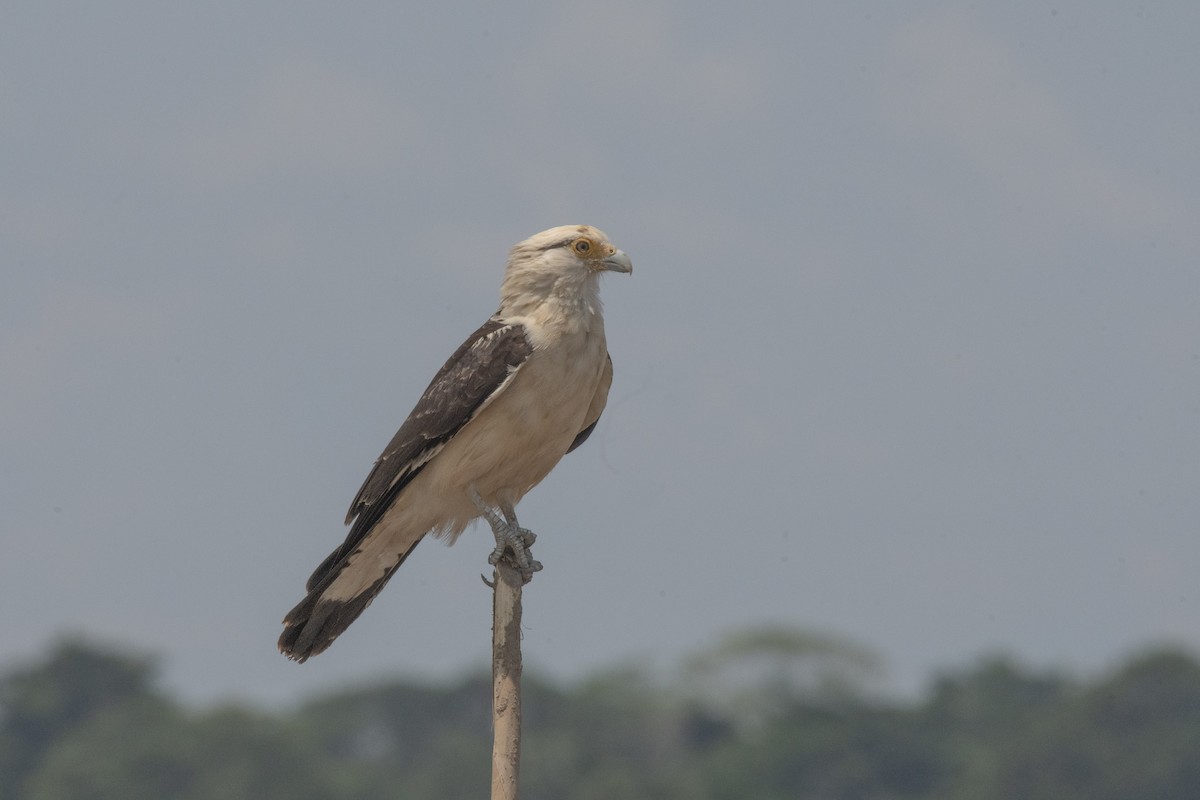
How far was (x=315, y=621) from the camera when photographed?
482 inches

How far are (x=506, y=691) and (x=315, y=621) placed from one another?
1.96 m

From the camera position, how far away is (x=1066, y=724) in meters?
93.5

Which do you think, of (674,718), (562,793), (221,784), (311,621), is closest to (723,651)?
(674,718)

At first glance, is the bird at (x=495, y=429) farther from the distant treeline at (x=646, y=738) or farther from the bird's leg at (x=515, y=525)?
the distant treeline at (x=646, y=738)

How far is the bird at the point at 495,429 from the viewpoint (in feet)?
38.3

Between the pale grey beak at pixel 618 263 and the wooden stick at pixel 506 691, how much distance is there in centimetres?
201

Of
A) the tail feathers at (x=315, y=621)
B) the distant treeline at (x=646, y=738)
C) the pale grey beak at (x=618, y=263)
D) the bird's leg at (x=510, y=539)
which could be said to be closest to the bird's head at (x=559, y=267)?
the pale grey beak at (x=618, y=263)

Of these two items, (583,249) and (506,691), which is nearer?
(506,691)

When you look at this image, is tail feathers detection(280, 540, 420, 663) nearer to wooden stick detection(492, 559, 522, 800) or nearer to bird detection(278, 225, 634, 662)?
bird detection(278, 225, 634, 662)

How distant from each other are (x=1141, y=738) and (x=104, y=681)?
4549cm

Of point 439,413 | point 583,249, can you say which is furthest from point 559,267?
point 439,413

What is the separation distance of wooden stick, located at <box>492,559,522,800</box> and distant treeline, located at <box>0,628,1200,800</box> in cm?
7390

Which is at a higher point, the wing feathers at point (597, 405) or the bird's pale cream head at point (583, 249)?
the bird's pale cream head at point (583, 249)

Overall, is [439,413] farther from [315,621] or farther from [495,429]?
[315,621]
